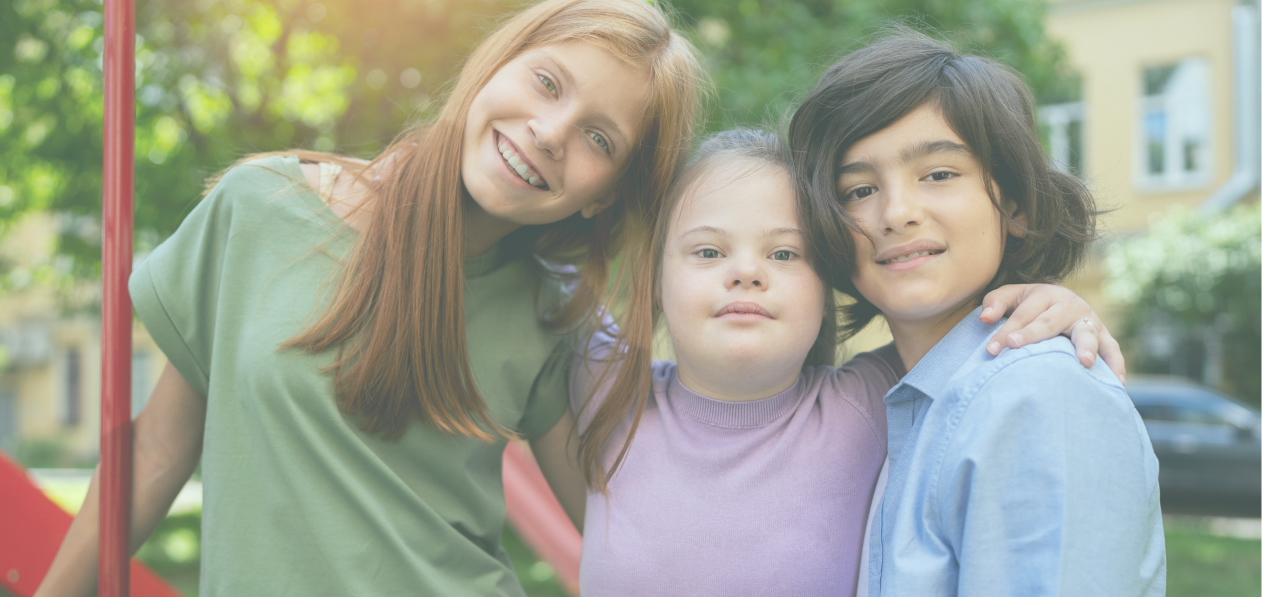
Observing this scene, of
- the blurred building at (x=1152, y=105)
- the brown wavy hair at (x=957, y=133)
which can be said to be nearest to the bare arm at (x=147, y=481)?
the brown wavy hair at (x=957, y=133)

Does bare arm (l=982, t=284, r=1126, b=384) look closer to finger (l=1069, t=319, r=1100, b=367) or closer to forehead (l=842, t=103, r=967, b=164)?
finger (l=1069, t=319, r=1100, b=367)

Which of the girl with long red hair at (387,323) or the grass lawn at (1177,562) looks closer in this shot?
the girl with long red hair at (387,323)

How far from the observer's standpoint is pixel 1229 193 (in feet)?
43.0

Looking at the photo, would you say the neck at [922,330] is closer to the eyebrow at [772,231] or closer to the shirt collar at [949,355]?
the shirt collar at [949,355]

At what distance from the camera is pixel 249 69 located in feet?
20.9

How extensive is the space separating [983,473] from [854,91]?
2.49 ft

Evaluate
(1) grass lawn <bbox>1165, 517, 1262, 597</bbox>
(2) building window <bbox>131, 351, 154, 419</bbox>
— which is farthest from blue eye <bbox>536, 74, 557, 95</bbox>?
(2) building window <bbox>131, 351, 154, 419</bbox>

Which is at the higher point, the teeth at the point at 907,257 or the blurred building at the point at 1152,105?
the teeth at the point at 907,257

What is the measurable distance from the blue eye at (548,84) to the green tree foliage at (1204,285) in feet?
39.3

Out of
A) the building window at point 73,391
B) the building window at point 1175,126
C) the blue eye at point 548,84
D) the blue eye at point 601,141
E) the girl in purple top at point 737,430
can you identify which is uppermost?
the blue eye at point 548,84

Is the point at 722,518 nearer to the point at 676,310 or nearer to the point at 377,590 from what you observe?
the point at 676,310

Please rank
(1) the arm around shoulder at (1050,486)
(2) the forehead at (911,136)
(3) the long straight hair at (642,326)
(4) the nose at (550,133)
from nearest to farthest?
(1) the arm around shoulder at (1050,486) < (2) the forehead at (911,136) < (4) the nose at (550,133) < (3) the long straight hair at (642,326)

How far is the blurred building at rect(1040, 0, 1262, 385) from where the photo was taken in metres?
13.7

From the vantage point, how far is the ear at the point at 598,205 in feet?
6.45
